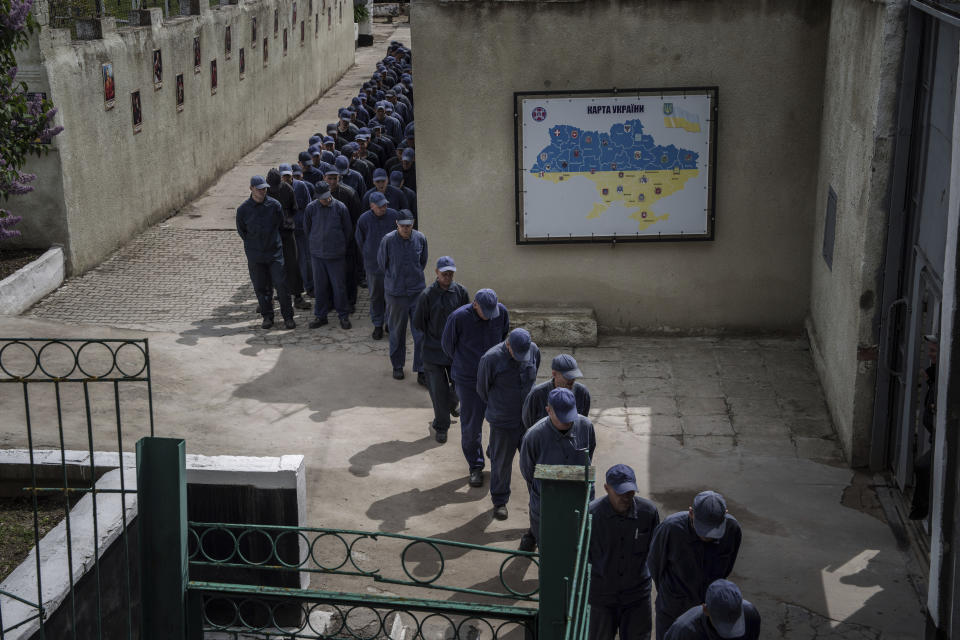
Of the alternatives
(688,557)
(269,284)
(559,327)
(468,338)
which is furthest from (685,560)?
(269,284)

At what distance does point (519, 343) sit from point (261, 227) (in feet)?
16.7


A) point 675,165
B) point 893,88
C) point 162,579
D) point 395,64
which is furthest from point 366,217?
point 395,64

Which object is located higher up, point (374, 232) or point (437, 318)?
point (374, 232)

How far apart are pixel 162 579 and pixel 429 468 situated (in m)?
4.72

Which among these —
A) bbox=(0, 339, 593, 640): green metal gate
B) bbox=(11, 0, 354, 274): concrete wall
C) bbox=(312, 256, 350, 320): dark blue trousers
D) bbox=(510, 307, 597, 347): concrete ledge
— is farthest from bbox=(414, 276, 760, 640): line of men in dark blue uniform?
bbox=(11, 0, 354, 274): concrete wall

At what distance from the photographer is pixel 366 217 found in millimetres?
12672

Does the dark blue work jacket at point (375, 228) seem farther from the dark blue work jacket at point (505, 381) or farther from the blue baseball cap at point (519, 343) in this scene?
the blue baseball cap at point (519, 343)

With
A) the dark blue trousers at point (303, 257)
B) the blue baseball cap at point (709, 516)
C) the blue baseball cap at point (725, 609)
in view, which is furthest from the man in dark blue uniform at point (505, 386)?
the dark blue trousers at point (303, 257)

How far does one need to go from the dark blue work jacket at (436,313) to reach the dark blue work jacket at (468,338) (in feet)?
2.08

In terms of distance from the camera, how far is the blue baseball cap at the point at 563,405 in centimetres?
762

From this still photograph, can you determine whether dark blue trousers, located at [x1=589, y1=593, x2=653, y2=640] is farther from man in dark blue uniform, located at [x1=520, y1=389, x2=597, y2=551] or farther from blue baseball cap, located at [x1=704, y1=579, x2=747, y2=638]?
blue baseball cap, located at [x1=704, y1=579, x2=747, y2=638]

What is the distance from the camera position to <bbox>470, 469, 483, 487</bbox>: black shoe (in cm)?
980

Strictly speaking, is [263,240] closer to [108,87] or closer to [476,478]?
[476,478]

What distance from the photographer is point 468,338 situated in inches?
379
